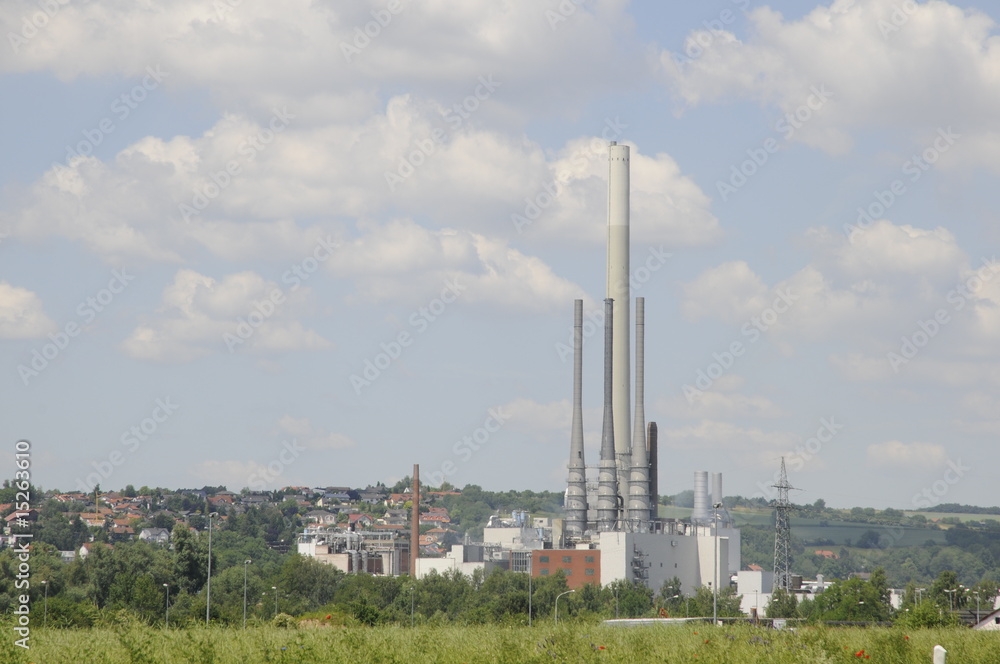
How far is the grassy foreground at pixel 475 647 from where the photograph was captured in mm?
20031

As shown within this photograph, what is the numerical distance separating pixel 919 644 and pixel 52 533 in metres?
163

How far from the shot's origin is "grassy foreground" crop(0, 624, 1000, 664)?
20.0m

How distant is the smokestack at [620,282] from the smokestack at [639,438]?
90cm

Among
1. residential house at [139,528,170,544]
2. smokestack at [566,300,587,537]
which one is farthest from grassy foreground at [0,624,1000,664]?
residential house at [139,528,170,544]

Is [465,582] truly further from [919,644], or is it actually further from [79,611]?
[919,644]

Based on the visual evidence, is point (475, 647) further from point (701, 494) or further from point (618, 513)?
point (701, 494)

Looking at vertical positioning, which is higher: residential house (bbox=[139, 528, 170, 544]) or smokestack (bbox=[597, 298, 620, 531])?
smokestack (bbox=[597, 298, 620, 531])

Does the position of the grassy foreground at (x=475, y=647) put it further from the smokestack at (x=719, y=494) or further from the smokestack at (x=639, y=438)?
the smokestack at (x=719, y=494)

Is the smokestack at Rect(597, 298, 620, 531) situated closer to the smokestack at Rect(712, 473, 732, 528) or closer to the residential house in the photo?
the smokestack at Rect(712, 473, 732, 528)

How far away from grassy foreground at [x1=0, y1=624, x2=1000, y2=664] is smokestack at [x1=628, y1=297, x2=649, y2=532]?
8748 centimetres

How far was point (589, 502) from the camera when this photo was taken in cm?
12294

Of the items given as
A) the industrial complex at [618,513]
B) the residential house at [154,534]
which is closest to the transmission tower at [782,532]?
the industrial complex at [618,513]

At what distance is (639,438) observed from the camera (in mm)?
113625

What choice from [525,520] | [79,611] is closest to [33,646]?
[79,611]
